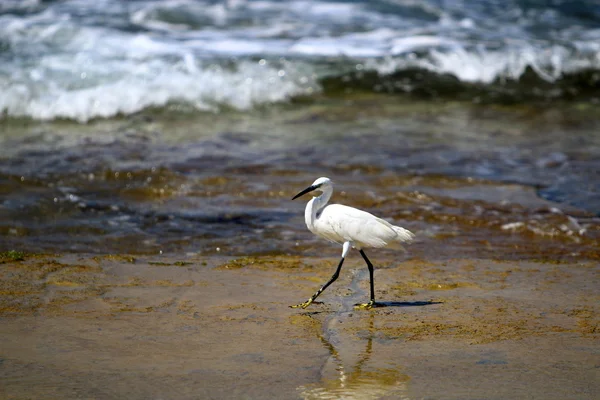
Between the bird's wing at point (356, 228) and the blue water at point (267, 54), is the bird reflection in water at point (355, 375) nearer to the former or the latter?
the bird's wing at point (356, 228)

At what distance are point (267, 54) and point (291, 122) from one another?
2.77 meters

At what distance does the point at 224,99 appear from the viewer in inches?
456

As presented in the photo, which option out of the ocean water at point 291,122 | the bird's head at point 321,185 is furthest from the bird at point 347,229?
the ocean water at point 291,122

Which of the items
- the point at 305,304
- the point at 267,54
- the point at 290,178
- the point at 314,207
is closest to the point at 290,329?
the point at 305,304

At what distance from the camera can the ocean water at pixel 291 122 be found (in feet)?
22.1

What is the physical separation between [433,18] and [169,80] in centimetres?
647

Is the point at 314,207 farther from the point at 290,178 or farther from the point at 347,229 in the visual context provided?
the point at 290,178

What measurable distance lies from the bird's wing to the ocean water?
1248 mm

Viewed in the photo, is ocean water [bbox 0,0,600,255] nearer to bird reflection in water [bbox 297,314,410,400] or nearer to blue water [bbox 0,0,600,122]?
blue water [bbox 0,0,600,122]

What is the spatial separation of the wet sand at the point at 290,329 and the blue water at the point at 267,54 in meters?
6.04

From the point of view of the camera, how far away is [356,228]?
484 centimetres

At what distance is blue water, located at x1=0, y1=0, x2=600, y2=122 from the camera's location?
1148cm

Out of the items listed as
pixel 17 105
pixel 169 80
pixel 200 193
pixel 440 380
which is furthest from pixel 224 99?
pixel 440 380

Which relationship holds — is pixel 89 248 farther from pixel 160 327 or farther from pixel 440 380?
pixel 440 380
